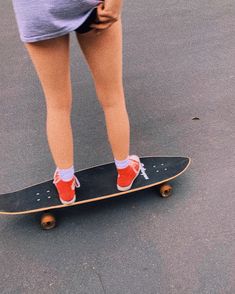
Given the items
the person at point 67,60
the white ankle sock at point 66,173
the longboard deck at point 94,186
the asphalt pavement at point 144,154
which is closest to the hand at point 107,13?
the person at point 67,60

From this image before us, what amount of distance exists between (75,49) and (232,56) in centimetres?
143

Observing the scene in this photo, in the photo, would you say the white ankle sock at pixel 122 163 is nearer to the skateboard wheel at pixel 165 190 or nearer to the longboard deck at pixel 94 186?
the longboard deck at pixel 94 186

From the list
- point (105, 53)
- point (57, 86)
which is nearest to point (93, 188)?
point (57, 86)

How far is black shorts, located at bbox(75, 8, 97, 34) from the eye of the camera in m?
1.54

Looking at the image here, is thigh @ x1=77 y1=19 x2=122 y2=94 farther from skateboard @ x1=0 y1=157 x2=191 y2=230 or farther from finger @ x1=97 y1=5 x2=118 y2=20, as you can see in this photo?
skateboard @ x1=0 y1=157 x2=191 y2=230

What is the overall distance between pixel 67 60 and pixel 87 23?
195 millimetres

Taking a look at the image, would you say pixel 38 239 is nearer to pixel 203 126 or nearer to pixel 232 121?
pixel 203 126

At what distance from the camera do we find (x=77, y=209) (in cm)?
219

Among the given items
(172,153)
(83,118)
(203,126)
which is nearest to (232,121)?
(203,126)

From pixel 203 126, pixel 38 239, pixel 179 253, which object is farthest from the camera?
pixel 203 126

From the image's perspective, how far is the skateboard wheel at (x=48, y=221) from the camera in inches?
80.4

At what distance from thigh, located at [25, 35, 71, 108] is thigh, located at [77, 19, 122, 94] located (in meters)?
0.09

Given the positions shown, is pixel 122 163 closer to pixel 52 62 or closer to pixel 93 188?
pixel 93 188

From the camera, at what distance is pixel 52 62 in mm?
1641
